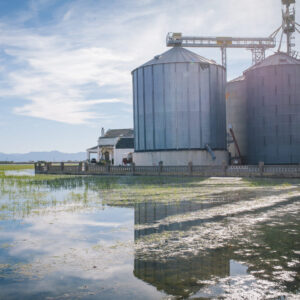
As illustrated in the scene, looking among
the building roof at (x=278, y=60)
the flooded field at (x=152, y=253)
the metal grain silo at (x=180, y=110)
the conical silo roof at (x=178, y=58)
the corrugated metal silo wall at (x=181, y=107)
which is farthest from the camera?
the conical silo roof at (x=178, y=58)

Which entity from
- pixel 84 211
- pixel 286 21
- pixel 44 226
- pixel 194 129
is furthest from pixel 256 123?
pixel 44 226

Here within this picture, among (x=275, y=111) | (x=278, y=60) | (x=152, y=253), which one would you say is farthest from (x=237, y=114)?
(x=152, y=253)

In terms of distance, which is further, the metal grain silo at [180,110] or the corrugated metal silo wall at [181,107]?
the corrugated metal silo wall at [181,107]

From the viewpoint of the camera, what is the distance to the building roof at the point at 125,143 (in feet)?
219

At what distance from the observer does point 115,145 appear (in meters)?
68.1

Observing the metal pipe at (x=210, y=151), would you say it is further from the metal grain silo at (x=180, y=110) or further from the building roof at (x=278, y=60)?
the building roof at (x=278, y=60)

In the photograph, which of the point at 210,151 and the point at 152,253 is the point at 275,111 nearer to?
the point at 210,151

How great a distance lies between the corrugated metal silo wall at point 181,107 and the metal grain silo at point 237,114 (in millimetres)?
4928

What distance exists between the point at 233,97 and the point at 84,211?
4188 centimetres

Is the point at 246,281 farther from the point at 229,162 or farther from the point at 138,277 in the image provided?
the point at 229,162

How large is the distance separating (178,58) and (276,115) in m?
13.6

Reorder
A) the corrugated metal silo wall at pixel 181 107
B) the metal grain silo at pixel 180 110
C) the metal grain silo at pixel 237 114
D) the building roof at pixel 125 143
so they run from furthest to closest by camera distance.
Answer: the building roof at pixel 125 143, the metal grain silo at pixel 237 114, the corrugated metal silo wall at pixel 181 107, the metal grain silo at pixel 180 110


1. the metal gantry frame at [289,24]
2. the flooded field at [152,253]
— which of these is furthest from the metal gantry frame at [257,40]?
the flooded field at [152,253]

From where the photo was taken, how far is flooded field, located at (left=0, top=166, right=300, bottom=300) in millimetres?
6031
